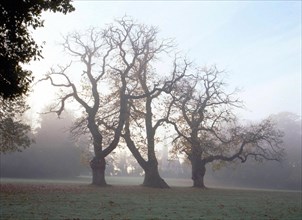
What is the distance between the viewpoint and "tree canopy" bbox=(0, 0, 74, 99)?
477 inches

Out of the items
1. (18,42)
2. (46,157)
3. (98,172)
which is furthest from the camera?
(46,157)

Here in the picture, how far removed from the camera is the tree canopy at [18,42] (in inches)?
477

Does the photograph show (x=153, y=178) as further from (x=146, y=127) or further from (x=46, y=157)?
(x=46, y=157)

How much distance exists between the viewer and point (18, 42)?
41.9 feet

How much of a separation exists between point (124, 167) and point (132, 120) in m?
91.8

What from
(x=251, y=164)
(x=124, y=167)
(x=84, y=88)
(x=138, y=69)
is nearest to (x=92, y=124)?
(x=84, y=88)

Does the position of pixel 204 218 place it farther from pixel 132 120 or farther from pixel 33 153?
pixel 33 153

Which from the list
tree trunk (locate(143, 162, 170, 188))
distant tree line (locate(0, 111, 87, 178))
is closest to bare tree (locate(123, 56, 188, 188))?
tree trunk (locate(143, 162, 170, 188))

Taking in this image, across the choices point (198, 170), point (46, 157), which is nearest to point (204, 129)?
point (198, 170)

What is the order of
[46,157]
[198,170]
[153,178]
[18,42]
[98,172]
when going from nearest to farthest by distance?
1. [18,42]
2. [98,172]
3. [153,178]
4. [198,170]
5. [46,157]

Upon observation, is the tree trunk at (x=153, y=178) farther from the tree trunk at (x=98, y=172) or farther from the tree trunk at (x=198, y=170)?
the tree trunk at (x=98, y=172)

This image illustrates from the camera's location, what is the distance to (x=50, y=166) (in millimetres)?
65000

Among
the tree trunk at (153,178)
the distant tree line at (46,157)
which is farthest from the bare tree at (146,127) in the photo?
the distant tree line at (46,157)

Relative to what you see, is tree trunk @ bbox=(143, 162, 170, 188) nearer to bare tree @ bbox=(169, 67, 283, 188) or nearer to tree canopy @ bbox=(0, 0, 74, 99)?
bare tree @ bbox=(169, 67, 283, 188)
